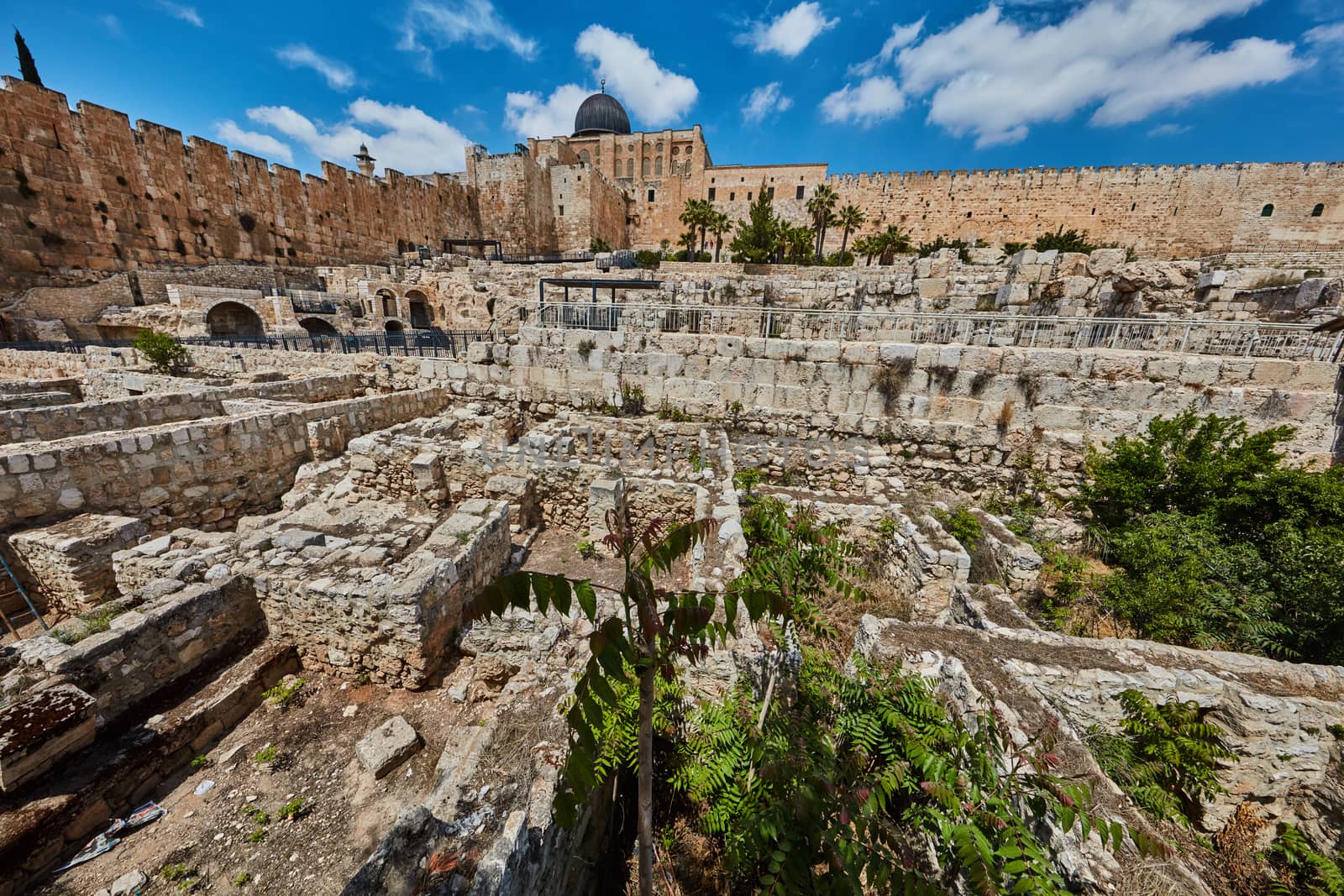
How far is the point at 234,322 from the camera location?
23531 mm

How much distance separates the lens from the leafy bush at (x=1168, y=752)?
3.36 m

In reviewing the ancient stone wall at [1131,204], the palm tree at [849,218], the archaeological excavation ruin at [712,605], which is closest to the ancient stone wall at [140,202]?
the archaeological excavation ruin at [712,605]

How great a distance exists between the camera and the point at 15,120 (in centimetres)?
2014

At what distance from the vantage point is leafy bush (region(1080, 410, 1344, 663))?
4664 millimetres

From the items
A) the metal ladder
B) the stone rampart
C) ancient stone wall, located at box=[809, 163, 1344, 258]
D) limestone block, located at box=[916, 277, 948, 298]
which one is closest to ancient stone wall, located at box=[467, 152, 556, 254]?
ancient stone wall, located at box=[809, 163, 1344, 258]

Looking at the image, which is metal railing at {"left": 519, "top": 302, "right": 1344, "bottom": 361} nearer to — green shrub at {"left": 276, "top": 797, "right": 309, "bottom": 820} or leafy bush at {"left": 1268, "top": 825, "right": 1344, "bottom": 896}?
leafy bush at {"left": 1268, "top": 825, "right": 1344, "bottom": 896}

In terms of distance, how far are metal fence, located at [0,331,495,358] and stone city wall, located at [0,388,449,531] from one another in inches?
341

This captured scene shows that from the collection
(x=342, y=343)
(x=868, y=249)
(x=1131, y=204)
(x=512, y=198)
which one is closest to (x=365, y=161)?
(x=512, y=198)

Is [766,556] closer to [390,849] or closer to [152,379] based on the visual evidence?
[390,849]

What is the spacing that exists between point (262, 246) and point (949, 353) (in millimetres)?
36841

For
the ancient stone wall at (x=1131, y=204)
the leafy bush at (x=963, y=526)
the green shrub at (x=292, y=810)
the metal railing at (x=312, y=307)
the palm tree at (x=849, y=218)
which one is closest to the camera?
the green shrub at (x=292, y=810)

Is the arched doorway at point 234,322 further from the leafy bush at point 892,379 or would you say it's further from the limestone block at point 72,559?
the leafy bush at point 892,379

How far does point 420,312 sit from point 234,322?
866 cm

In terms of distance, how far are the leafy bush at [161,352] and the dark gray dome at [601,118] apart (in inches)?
1740
